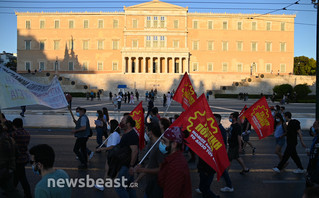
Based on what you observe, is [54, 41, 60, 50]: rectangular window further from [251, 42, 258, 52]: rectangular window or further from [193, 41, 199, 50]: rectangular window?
[251, 42, 258, 52]: rectangular window

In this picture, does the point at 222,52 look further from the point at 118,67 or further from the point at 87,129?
the point at 87,129

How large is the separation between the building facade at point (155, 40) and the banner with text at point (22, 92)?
59072 millimetres

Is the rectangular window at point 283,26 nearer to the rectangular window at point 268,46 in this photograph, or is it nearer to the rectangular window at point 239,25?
the rectangular window at point 268,46

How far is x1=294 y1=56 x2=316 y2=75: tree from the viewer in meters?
87.6

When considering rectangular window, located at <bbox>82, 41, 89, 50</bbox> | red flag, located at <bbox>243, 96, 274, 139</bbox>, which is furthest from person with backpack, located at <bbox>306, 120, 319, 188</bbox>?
rectangular window, located at <bbox>82, 41, 89, 50</bbox>

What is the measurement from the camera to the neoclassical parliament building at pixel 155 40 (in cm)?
6538

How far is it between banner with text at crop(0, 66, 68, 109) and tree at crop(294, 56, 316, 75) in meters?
91.7

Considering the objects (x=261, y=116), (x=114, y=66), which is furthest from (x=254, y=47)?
(x=261, y=116)

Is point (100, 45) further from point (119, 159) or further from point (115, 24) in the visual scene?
point (119, 159)

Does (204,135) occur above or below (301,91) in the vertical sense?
above

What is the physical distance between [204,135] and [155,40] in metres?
61.6

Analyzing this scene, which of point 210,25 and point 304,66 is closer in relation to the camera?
point 210,25

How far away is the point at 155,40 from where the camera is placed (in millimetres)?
65375

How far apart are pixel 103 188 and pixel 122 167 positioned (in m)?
1.64
